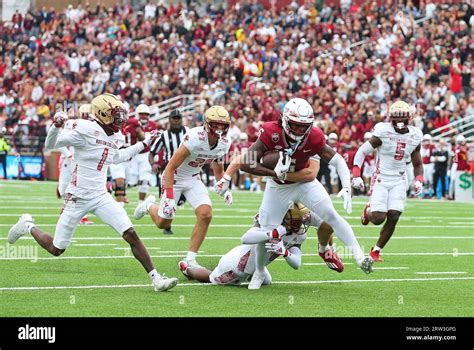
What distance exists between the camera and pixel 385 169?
12.6m

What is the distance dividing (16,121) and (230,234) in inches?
→ 763

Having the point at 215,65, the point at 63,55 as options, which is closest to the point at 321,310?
the point at 215,65

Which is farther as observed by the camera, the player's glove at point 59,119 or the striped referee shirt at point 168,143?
the striped referee shirt at point 168,143

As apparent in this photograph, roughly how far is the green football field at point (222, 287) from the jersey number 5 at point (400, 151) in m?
1.15

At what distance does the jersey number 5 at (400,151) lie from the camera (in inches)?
490

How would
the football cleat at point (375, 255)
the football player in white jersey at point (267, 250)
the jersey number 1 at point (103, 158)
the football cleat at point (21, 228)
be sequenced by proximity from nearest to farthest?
the football player in white jersey at point (267, 250), the jersey number 1 at point (103, 158), the football cleat at point (21, 228), the football cleat at point (375, 255)

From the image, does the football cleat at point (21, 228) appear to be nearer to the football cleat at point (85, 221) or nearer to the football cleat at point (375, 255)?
the football cleat at point (375, 255)

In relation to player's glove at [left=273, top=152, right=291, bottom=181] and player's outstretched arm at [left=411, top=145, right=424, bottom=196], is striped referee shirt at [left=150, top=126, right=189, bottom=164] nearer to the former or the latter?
player's outstretched arm at [left=411, top=145, right=424, bottom=196]

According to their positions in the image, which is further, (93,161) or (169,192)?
(169,192)

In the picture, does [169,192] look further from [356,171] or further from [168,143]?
[168,143]

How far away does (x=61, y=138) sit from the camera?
30.7ft

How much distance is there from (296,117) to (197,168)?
9.32 feet

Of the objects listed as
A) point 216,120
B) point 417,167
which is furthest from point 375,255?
point 216,120

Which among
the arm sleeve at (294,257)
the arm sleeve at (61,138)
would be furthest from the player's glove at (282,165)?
the arm sleeve at (61,138)
